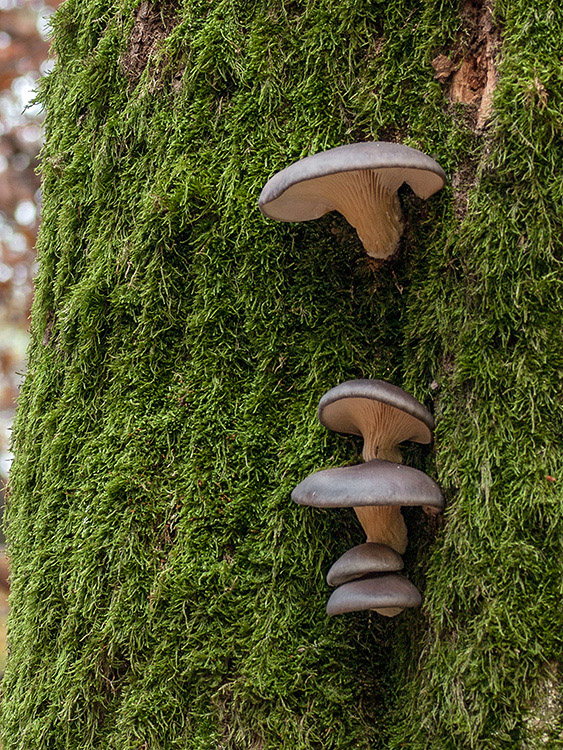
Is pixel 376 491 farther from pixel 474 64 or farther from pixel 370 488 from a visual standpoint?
pixel 474 64

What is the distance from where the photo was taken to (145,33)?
108 inches

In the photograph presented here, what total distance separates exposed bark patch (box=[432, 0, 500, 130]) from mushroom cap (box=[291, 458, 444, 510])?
1.17 metres

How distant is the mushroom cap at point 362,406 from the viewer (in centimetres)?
187

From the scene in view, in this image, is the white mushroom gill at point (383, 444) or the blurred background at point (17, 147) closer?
the white mushroom gill at point (383, 444)

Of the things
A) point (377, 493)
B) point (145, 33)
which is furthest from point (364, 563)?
point (145, 33)

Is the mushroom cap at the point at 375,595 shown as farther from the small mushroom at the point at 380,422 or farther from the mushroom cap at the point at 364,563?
the small mushroom at the point at 380,422

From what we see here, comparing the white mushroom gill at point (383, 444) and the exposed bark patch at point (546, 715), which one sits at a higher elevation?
the white mushroom gill at point (383, 444)

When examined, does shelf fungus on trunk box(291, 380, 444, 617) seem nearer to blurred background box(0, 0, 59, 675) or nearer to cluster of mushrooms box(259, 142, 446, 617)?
cluster of mushrooms box(259, 142, 446, 617)

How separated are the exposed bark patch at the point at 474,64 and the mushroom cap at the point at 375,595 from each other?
4.86 feet

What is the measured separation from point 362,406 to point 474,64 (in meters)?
1.22

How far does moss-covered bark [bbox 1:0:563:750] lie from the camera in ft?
6.02

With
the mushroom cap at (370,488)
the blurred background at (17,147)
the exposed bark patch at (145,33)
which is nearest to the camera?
the mushroom cap at (370,488)

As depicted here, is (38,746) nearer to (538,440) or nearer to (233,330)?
(233,330)

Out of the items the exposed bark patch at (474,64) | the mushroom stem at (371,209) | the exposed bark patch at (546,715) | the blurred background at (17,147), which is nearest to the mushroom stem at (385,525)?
the exposed bark patch at (546,715)
